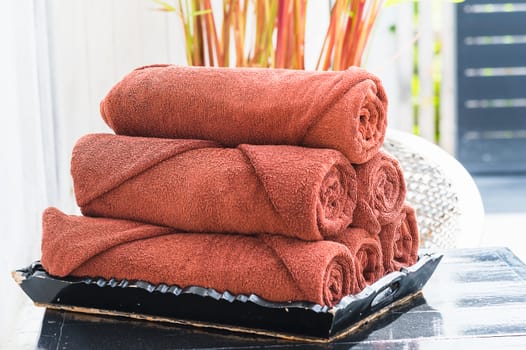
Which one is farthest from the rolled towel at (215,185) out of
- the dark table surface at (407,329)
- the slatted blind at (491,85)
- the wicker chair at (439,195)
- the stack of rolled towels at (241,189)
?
the slatted blind at (491,85)

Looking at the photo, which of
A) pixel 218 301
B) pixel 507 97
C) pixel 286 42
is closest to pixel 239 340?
pixel 218 301

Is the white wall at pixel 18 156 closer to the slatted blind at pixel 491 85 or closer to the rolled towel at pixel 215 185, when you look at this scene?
the rolled towel at pixel 215 185

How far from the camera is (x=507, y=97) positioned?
385cm

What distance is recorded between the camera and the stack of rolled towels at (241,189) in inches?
30.1

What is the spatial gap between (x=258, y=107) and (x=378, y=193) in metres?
0.15

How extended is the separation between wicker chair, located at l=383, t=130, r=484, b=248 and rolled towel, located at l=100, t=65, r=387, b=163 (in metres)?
0.65

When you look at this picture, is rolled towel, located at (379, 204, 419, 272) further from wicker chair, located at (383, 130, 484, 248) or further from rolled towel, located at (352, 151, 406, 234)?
wicker chair, located at (383, 130, 484, 248)

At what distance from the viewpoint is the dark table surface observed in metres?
0.76

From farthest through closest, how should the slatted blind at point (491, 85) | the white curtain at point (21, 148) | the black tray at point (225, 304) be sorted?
the slatted blind at point (491, 85) → the white curtain at point (21, 148) → the black tray at point (225, 304)

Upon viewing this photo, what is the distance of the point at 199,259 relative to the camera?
80cm

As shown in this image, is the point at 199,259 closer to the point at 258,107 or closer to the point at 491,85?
the point at 258,107

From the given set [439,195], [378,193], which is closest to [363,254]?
[378,193]

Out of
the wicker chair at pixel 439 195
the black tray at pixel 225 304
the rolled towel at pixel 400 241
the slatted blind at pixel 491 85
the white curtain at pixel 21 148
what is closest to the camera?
the black tray at pixel 225 304

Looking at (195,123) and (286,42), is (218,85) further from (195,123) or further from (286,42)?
(286,42)
